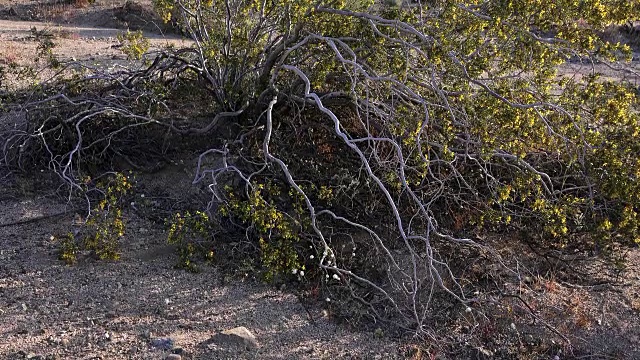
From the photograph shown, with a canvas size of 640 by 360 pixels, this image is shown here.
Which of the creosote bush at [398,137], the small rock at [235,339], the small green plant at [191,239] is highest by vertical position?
the creosote bush at [398,137]

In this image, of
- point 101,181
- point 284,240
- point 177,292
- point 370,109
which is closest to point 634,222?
point 370,109

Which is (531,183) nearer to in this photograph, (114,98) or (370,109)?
(370,109)

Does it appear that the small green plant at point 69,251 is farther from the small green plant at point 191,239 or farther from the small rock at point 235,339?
the small rock at point 235,339

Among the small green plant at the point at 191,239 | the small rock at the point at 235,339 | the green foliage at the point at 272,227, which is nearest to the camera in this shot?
the small rock at the point at 235,339

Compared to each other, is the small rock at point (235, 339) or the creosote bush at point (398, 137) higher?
the creosote bush at point (398, 137)

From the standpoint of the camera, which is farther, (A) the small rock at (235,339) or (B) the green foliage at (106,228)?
(B) the green foliage at (106,228)

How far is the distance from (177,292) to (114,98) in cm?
184

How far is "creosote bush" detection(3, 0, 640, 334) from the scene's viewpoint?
4250mm

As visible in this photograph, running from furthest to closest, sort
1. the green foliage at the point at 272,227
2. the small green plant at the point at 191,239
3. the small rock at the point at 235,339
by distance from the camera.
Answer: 1. the small green plant at the point at 191,239
2. the green foliage at the point at 272,227
3. the small rock at the point at 235,339

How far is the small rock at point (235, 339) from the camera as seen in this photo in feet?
12.5

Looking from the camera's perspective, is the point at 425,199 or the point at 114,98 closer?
the point at 425,199

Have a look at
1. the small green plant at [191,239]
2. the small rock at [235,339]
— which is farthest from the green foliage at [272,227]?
the small rock at [235,339]

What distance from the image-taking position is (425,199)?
480cm

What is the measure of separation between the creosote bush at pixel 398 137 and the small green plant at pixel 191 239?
0.07ft
